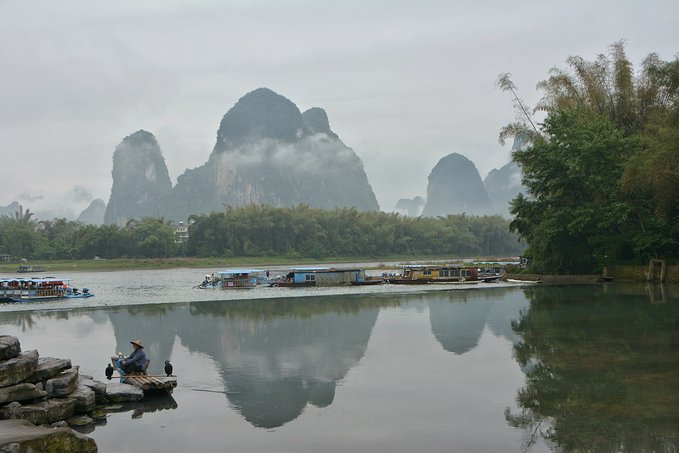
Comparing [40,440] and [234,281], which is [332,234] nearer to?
[234,281]

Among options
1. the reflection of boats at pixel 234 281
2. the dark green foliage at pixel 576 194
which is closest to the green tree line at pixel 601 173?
the dark green foliage at pixel 576 194

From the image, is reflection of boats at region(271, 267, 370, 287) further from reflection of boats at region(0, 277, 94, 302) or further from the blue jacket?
the blue jacket

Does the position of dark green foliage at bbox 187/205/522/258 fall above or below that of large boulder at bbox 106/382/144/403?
above

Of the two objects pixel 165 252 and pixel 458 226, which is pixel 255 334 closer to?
pixel 165 252

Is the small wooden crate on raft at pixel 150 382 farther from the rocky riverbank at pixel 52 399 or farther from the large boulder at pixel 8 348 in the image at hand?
the large boulder at pixel 8 348

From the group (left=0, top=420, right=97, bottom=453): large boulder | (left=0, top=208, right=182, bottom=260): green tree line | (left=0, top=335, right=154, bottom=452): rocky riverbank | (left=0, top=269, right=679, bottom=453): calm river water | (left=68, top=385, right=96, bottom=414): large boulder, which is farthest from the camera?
(left=0, top=208, right=182, bottom=260): green tree line

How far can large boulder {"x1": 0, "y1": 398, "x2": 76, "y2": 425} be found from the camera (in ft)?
34.8

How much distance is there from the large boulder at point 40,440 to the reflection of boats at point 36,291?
102 feet

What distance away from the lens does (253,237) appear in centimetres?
9106

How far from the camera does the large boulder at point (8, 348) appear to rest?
1142 centimetres

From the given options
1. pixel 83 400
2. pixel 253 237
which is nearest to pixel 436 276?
pixel 83 400

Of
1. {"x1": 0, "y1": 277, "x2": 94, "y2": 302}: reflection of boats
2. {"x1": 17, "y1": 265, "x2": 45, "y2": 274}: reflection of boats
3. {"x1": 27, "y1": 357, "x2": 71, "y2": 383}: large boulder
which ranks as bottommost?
{"x1": 27, "y1": 357, "x2": 71, "y2": 383}: large boulder

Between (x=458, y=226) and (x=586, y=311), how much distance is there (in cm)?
8306

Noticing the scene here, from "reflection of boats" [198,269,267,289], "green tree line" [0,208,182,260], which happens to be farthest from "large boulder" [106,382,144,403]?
"green tree line" [0,208,182,260]
